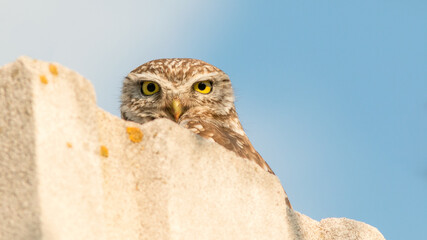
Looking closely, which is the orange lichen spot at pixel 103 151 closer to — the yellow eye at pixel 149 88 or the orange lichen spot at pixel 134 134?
the orange lichen spot at pixel 134 134

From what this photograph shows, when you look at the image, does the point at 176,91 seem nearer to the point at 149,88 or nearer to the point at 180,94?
the point at 180,94

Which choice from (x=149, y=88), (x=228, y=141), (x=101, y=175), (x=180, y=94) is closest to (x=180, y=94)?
(x=180, y=94)

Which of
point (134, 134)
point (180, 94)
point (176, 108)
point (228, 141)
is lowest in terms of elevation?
point (134, 134)

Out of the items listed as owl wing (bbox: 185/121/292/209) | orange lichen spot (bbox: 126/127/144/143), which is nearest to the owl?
owl wing (bbox: 185/121/292/209)

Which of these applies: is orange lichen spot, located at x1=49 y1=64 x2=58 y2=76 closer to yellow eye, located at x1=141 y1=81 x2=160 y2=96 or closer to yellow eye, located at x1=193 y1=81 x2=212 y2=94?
yellow eye, located at x1=141 y1=81 x2=160 y2=96

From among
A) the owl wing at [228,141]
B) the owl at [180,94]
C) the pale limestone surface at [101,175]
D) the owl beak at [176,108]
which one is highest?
the owl at [180,94]

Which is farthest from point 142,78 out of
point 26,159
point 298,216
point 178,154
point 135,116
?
point 26,159

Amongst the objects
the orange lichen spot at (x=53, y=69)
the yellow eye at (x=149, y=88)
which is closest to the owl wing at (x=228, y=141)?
the yellow eye at (x=149, y=88)
